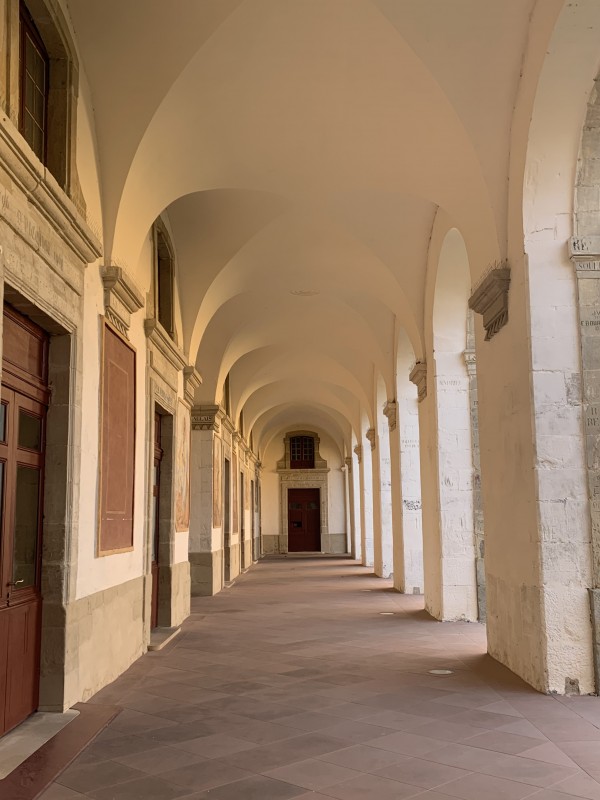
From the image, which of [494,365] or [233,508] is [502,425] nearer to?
[494,365]

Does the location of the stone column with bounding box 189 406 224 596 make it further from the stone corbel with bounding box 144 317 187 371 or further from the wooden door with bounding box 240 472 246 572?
the wooden door with bounding box 240 472 246 572

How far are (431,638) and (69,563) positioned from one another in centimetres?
442

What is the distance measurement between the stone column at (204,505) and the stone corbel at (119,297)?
6.45m

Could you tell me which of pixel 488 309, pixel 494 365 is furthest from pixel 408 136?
pixel 494 365

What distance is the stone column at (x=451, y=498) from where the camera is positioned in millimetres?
9430

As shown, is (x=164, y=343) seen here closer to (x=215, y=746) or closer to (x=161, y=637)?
(x=161, y=637)

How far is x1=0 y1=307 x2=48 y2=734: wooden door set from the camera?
4660 millimetres

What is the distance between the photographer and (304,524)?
110ft

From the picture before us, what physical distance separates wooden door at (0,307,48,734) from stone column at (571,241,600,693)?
13.1ft

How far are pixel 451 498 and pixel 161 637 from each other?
12.9 ft

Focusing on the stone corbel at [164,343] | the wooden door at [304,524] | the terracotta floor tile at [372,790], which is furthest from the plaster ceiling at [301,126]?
the wooden door at [304,524]

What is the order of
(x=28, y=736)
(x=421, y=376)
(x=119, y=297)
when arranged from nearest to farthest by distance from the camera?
(x=28, y=736)
(x=119, y=297)
(x=421, y=376)

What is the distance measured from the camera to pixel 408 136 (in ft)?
23.4

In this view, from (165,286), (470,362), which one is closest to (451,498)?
(470,362)
